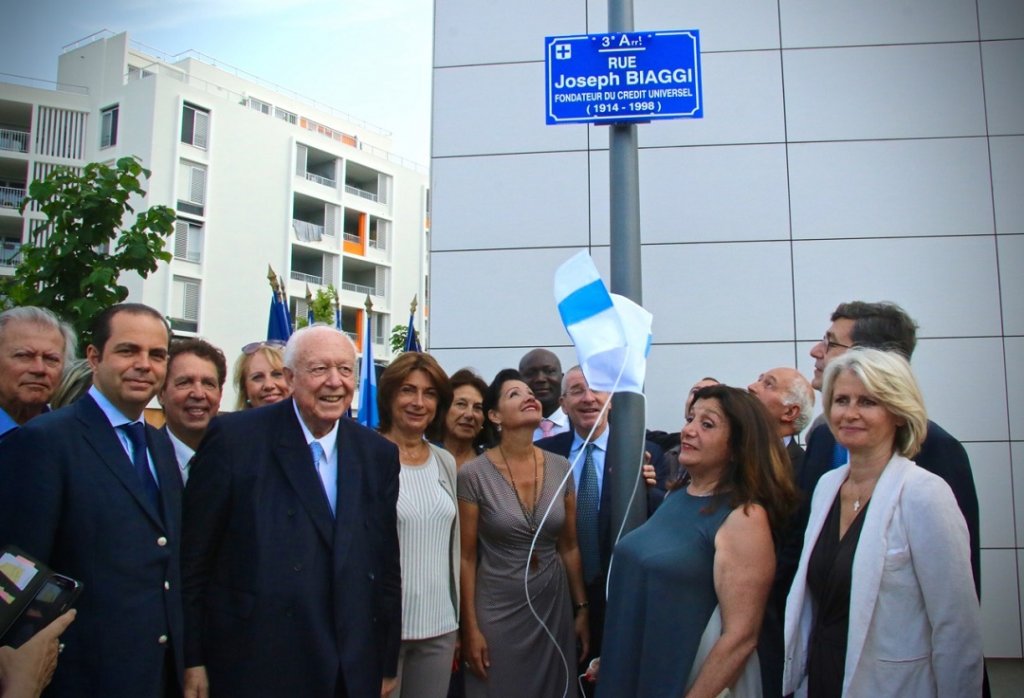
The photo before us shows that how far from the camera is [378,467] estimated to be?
3504 mm

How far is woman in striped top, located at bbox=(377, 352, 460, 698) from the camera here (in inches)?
152

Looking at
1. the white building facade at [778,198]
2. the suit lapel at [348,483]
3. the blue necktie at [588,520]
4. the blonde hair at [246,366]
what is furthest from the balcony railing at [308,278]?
the suit lapel at [348,483]

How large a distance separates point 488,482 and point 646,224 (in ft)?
10.9

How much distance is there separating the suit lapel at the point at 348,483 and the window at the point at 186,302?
1450 inches

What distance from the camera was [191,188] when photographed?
3891 centimetres

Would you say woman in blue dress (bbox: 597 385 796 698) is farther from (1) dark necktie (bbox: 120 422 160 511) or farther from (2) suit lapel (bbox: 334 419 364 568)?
(1) dark necktie (bbox: 120 422 160 511)

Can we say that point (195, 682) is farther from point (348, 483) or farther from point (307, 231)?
point (307, 231)

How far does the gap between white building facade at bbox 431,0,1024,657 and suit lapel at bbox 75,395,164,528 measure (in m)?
3.89

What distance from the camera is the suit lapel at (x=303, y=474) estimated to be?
3199mm

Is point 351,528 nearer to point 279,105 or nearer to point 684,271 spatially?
point 684,271

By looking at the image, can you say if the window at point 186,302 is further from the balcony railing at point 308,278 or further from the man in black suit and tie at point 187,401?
the man in black suit and tie at point 187,401

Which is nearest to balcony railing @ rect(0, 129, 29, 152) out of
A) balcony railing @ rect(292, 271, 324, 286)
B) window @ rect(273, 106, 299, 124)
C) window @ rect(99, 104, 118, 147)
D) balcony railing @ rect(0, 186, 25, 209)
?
balcony railing @ rect(0, 186, 25, 209)

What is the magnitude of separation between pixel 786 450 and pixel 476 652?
1.83 meters

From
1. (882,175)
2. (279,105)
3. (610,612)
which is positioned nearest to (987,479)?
(882,175)
